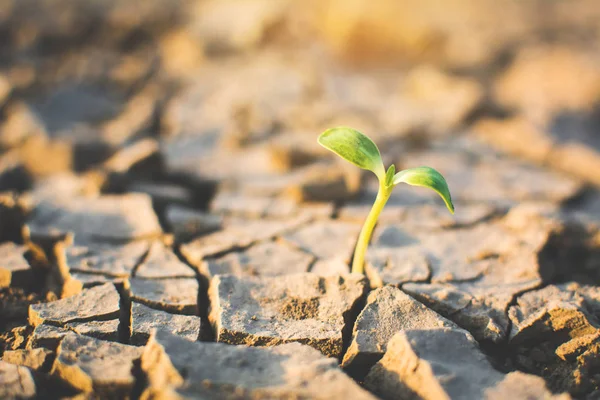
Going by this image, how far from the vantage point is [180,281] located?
2.03 meters

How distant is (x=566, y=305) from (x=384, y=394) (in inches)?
30.8

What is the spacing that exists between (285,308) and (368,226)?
42 centimetres

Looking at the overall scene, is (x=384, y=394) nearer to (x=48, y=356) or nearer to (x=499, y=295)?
(x=499, y=295)

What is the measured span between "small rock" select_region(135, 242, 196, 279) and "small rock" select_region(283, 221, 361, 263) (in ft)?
1.71

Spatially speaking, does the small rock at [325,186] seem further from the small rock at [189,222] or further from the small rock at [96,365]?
the small rock at [96,365]

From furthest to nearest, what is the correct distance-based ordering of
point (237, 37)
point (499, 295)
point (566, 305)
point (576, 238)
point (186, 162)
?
1. point (237, 37)
2. point (186, 162)
3. point (576, 238)
4. point (499, 295)
5. point (566, 305)

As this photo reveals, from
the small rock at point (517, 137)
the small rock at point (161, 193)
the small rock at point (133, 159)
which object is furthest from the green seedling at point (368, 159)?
the small rock at point (517, 137)

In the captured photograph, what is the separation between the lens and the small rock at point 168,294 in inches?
73.1

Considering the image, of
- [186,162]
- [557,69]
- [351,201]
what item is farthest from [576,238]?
[557,69]

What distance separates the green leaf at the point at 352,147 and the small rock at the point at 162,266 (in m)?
0.85

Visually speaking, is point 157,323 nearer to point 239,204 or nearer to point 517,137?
point 239,204

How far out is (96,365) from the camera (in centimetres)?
144

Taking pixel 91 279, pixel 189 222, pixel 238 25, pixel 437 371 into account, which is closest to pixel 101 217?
pixel 189 222

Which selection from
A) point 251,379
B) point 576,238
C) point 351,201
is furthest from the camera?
point 351,201
